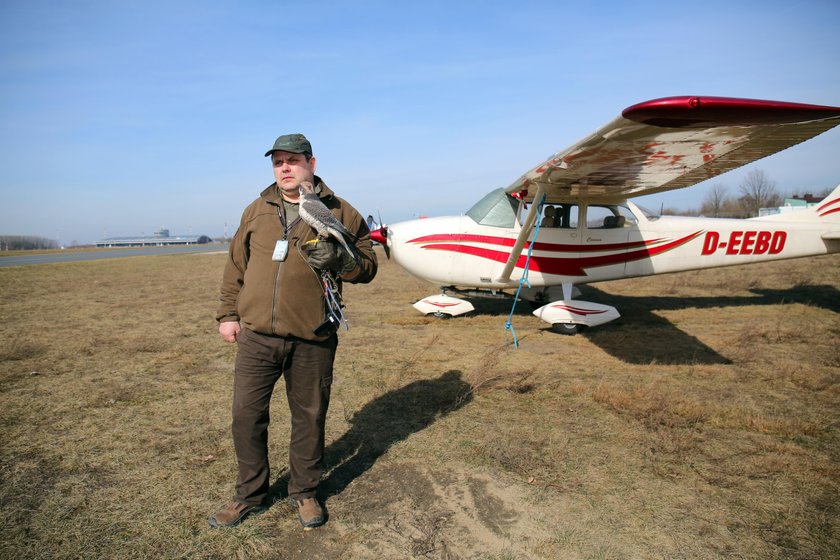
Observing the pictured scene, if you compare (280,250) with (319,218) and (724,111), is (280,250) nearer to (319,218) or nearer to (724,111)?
(319,218)

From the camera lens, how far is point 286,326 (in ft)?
8.34

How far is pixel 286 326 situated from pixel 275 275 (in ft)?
0.95

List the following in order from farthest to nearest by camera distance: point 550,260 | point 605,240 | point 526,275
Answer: point 605,240 < point 550,260 < point 526,275

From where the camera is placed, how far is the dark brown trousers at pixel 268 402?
8.50 ft

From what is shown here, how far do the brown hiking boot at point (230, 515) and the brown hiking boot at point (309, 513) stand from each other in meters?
0.27

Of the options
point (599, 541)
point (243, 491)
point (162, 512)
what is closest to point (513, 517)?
point (599, 541)

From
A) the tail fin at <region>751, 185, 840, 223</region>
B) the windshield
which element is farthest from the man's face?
the tail fin at <region>751, 185, 840, 223</region>

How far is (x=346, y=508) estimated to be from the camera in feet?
9.08

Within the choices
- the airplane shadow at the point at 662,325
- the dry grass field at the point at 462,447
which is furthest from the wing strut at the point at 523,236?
the airplane shadow at the point at 662,325

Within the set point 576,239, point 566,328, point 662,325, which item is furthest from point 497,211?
point 662,325

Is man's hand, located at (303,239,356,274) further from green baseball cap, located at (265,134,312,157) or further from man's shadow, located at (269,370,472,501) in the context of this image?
man's shadow, located at (269,370,472,501)

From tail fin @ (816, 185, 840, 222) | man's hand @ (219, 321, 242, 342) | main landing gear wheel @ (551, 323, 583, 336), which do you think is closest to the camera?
man's hand @ (219, 321, 242, 342)

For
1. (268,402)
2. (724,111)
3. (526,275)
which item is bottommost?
(268,402)

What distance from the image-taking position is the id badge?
2518mm
